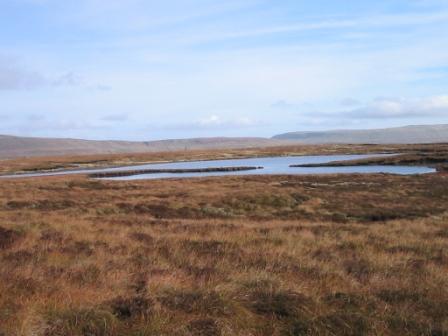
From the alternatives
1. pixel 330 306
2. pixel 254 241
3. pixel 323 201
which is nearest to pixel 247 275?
pixel 330 306

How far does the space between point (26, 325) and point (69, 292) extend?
161cm

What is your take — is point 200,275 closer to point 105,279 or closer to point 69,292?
point 105,279

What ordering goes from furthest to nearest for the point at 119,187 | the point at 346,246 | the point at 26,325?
the point at 119,187 → the point at 346,246 → the point at 26,325

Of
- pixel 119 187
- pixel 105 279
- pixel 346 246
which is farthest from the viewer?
pixel 119 187

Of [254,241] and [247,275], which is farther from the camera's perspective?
[254,241]

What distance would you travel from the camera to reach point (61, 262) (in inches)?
408

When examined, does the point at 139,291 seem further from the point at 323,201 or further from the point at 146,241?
the point at 323,201

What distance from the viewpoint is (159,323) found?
637 centimetres

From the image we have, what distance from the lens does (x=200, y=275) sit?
9430 mm

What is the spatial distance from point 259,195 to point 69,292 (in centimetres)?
3262

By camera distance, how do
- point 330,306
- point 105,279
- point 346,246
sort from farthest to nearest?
1. point 346,246
2. point 105,279
3. point 330,306

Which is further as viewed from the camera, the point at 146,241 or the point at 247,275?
the point at 146,241

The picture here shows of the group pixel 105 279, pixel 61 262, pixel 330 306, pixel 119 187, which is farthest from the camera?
pixel 119 187

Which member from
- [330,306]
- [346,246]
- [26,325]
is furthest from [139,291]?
[346,246]
